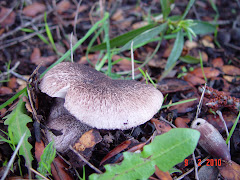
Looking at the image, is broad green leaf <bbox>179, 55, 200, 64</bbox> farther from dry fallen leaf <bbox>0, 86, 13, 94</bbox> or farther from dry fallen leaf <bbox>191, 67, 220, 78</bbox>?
dry fallen leaf <bbox>0, 86, 13, 94</bbox>

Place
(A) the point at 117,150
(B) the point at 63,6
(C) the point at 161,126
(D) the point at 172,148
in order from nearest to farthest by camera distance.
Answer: (D) the point at 172,148 → (A) the point at 117,150 → (C) the point at 161,126 → (B) the point at 63,6

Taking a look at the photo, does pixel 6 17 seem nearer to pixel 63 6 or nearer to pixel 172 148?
pixel 63 6

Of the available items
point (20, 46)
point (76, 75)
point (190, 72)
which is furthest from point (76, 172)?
point (20, 46)

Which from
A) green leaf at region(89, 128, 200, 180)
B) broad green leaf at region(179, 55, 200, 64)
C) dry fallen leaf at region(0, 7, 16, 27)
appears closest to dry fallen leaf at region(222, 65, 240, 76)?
broad green leaf at region(179, 55, 200, 64)

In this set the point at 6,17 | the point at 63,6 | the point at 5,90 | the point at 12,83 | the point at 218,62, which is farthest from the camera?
the point at 63,6

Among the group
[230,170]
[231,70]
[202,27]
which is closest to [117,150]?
[230,170]

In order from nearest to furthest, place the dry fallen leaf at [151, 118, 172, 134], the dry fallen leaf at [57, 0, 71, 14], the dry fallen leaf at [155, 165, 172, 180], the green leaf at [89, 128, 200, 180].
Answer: the green leaf at [89, 128, 200, 180] → the dry fallen leaf at [155, 165, 172, 180] → the dry fallen leaf at [151, 118, 172, 134] → the dry fallen leaf at [57, 0, 71, 14]
